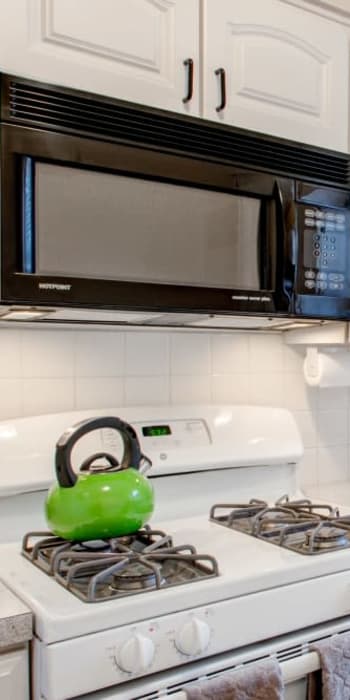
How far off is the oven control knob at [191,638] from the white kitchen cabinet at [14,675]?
0.23 m

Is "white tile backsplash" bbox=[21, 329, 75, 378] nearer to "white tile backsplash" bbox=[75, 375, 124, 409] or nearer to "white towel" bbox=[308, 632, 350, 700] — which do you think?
"white tile backsplash" bbox=[75, 375, 124, 409]

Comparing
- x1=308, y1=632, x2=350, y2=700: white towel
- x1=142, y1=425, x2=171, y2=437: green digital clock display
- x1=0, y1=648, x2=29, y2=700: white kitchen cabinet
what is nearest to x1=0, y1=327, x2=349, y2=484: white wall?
x1=142, y1=425, x2=171, y2=437: green digital clock display

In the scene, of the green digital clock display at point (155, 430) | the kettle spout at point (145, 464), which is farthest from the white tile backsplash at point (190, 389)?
the kettle spout at point (145, 464)

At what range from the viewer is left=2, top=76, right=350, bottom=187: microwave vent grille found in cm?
115

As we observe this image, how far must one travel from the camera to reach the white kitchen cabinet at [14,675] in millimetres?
953

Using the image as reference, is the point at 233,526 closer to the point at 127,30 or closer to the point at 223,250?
the point at 223,250

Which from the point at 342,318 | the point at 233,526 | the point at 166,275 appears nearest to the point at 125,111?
the point at 166,275

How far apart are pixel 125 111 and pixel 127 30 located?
0.56 feet

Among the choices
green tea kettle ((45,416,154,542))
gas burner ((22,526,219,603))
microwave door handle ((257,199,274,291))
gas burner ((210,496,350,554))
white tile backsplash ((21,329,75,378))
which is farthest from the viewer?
white tile backsplash ((21,329,75,378))

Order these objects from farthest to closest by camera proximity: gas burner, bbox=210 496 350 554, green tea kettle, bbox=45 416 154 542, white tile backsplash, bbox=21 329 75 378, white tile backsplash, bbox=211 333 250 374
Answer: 1. white tile backsplash, bbox=211 333 250 374
2. white tile backsplash, bbox=21 329 75 378
3. gas burner, bbox=210 496 350 554
4. green tea kettle, bbox=45 416 154 542

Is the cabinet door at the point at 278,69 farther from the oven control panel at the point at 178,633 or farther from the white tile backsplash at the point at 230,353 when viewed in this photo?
the oven control panel at the point at 178,633

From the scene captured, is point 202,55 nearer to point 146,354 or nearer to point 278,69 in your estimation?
point 278,69

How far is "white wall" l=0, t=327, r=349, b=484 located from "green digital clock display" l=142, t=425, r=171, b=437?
0.11 metres

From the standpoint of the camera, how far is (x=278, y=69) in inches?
58.1
